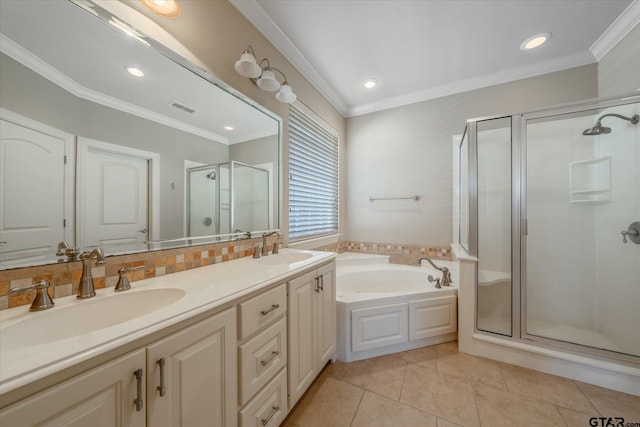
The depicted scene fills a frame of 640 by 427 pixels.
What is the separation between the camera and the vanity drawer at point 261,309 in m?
0.89

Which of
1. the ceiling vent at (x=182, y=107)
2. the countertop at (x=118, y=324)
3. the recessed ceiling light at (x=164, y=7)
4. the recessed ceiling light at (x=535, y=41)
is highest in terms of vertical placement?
the recessed ceiling light at (x=535, y=41)

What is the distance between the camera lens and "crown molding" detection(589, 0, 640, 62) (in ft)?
5.08

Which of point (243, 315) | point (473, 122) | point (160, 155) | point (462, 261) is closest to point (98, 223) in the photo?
Result: point (160, 155)

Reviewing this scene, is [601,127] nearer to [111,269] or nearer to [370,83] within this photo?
[370,83]

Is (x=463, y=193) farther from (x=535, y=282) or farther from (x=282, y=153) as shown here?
(x=282, y=153)

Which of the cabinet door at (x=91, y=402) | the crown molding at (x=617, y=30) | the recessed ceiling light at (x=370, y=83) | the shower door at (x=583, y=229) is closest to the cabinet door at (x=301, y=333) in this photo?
the cabinet door at (x=91, y=402)

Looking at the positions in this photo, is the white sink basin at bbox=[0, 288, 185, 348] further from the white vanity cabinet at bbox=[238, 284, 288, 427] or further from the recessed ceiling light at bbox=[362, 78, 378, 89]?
the recessed ceiling light at bbox=[362, 78, 378, 89]

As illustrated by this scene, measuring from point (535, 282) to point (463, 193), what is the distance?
3.18 feet

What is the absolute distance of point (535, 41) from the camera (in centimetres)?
187

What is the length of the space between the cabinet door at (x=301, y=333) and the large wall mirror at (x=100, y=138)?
0.62 meters

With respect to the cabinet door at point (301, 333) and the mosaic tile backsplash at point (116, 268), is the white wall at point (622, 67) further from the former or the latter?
the mosaic tile backsplash at point (116, 268)

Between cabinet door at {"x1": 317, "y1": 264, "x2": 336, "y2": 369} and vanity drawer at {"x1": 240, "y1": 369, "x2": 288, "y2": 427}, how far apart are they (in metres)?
0.36

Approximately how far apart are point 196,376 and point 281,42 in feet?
7.23

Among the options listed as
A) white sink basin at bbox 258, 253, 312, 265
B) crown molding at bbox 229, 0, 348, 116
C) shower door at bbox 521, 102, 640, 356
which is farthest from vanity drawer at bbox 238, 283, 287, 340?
shower door at bbox 521, 102, 640, 356
